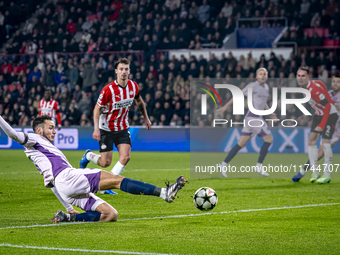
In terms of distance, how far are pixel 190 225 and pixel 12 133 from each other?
2.10 meters

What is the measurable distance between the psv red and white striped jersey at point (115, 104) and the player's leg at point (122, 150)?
0.11 metres

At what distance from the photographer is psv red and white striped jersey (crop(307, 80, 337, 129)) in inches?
378

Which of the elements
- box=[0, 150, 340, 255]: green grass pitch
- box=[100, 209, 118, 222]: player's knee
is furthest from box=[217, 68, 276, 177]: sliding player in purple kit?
box=[100, 209, 118, 222]: player's knee

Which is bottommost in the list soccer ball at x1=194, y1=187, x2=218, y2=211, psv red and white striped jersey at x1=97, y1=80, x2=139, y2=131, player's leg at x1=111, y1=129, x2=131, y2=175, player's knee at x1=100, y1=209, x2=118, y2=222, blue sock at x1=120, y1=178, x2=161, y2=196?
player's knee at x1=100, y1=209, x2=118, y2=222

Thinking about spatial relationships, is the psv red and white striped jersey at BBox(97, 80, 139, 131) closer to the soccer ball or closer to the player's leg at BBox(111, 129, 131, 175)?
the player's leg at BBox(111, 129, 131, 175)

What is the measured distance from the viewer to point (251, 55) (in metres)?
18.0

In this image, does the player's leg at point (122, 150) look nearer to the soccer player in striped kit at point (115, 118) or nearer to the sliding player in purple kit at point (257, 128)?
the soccer player in striped kit at point (115, 118)

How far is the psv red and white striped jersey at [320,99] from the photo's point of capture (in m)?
9.59

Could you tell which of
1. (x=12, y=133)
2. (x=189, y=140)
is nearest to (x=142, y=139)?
(x=189, y=140)

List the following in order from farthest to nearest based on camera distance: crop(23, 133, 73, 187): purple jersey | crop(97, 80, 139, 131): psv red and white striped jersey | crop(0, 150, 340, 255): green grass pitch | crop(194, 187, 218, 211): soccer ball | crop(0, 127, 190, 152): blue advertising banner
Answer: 1. crop(0, 127, 190, 152): blue advertising banner
2. crop(97, 80, 139, 131): psv red and white striped jersey
3. crop(194, 187, 218, 211): soccer ball
4. crop(23, 133, 73, 187): purple jersey
5. crop(0, 150, 340, 255): green grass pitch

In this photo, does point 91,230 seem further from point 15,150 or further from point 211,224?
point 15,150

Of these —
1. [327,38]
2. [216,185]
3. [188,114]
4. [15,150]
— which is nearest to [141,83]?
[188,114]

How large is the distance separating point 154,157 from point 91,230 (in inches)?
429

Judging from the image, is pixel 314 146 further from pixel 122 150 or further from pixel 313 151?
pixel 122 150
